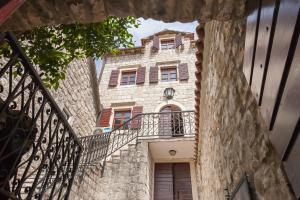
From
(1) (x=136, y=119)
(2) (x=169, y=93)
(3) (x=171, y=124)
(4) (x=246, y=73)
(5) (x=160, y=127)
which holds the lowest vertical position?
(4) (x=246, y=73)

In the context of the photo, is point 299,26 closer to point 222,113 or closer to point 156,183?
point 222,113

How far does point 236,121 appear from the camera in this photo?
223 centimetres

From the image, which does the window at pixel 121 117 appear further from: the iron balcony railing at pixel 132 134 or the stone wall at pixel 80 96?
the stone wall at pixel 80 96

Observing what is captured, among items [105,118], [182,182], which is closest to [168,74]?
[105,118]

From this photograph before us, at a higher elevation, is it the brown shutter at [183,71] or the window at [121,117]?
the brown shutter at [183,71]

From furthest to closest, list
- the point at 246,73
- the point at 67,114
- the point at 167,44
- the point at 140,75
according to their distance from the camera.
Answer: the point at 167,44 → the point at 140,75 → the point at 67,114 → the point at 246,73

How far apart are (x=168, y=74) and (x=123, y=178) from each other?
7.26 m

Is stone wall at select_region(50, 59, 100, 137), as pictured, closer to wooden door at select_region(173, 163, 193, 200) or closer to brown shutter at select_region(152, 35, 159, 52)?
wooden door at select_region(173, 163, 193, 200)

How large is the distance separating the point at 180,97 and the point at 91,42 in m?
8.67

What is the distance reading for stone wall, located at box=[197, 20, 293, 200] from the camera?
1484mm

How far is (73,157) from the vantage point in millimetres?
2793

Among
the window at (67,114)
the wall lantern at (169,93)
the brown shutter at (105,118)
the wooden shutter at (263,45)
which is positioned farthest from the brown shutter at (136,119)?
the wooden shutter at (263,45)

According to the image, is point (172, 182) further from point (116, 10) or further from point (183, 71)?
point (116, 10)

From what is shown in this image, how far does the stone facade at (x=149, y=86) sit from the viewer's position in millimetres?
12078
